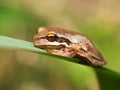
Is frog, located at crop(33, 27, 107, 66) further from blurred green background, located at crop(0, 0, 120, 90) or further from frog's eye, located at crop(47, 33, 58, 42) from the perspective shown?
blurred green background, located at crop(0, 0, 120, 90)

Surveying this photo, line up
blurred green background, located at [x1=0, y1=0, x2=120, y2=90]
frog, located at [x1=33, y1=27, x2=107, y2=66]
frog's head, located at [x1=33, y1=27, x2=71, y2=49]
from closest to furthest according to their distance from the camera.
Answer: frog, located at [x1=33, y1=27, x2=107, y2=66] < frog's head, located at [x1=33, y1=27, x2=71, y2=49] < blurred green background, located at [x1=0, y1=0, x2=120, y2=90]

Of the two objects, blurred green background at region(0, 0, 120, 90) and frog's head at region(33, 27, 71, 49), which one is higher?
blurred green background at region(0, 0, 120, 90)

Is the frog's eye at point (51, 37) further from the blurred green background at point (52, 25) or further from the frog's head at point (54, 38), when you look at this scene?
the blurred green background at point (52, 25)

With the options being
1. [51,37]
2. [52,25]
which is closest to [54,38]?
[51,37]

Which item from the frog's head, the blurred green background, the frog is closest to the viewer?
the frog

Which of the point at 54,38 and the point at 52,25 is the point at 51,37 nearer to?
the point at 54,38

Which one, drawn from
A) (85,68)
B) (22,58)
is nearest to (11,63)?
(22,58)

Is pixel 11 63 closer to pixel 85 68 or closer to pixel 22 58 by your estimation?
pixel 22 58

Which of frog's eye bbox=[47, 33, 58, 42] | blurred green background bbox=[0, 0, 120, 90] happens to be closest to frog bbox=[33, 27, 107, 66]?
frog's eye bbox=[47, 33, 58, 42]

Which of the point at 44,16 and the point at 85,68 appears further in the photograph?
the point at 44,16

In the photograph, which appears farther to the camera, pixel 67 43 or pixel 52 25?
pixel 52 25

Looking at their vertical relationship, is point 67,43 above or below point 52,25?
below
